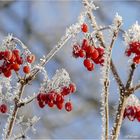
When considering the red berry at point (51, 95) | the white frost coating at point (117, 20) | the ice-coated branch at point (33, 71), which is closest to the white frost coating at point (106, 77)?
the white frost coating at point (117, 20)

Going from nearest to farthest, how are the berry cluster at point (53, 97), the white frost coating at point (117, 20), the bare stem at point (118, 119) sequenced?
the bare stem at point (118, 119) < the white frost coating at point (117, 20) < the berry cluster at point (53, 97)

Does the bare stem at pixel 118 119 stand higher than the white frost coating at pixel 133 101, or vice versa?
the white frost coating at pixel 133 101

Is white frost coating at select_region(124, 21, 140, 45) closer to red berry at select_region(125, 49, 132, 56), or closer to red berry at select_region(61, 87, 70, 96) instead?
red berry at select_region(125, 49, 132, 56)

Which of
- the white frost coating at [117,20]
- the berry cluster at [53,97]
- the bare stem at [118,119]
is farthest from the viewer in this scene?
the berry cluster at [53,97]

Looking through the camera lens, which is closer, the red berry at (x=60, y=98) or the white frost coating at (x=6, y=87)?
the white frost coating at (x=6, y=87)

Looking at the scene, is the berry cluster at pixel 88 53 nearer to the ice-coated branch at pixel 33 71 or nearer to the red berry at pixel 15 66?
the ice-coated branch at pixel 33 71

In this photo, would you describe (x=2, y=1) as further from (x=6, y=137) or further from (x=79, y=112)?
(x=6, y=137)

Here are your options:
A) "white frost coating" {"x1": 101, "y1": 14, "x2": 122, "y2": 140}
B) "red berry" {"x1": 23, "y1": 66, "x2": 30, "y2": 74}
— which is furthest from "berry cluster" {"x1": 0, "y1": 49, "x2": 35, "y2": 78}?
"white frost coating" {"x1": 101, "y1": 14, "x2": 122, "y2": 140}
